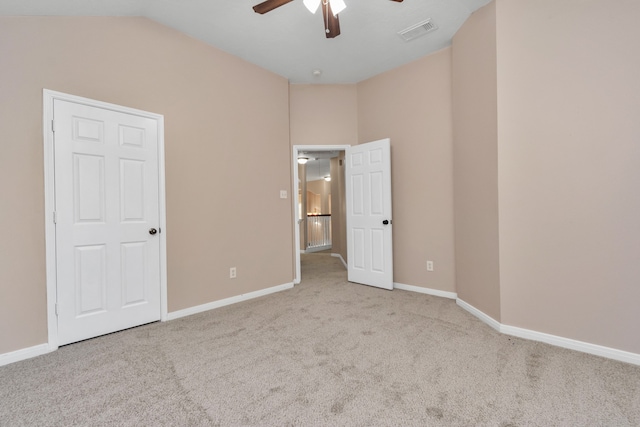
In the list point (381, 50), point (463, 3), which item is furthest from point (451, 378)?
point (381, 50)

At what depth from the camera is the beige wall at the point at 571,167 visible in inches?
78.7

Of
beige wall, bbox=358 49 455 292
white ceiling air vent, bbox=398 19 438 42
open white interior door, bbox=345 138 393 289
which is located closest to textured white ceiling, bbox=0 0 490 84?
white ceiling air vent, bbox=398 19 438 42

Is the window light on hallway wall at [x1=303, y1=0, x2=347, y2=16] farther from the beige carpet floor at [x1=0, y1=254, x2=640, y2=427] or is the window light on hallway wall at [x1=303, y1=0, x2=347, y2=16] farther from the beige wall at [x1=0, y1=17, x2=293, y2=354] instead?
the beige carpet floor at [x1=0, y1=254, x2=640, y2=427]

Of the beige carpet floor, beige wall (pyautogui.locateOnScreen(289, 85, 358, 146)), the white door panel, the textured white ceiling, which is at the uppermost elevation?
the textured white ceiling

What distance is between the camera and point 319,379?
182 cm

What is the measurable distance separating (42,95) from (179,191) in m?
1.26

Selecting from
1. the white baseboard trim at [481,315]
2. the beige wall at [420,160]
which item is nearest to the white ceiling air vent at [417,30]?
the beige wall at [420,160]

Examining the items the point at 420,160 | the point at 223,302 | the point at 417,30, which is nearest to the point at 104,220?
the point at 223,302

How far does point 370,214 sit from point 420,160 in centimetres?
98

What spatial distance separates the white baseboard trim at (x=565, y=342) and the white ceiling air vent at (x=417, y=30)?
2.97 m

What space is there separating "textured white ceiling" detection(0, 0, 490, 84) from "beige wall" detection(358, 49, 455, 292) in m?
0.29

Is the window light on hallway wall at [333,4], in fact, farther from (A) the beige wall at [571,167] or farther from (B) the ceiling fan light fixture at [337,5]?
(A) the beige wall at [571,167]

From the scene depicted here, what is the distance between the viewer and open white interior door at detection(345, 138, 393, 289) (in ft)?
12.6

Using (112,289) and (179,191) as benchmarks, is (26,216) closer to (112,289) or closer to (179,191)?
(112,289)
